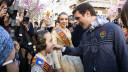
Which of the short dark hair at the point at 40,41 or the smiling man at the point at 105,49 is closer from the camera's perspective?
the smiling man at the point at 105,49

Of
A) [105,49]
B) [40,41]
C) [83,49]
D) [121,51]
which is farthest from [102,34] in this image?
[40,41]

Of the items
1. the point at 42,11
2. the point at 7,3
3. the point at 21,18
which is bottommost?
the point at 42,11

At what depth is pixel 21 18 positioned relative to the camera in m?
3.38

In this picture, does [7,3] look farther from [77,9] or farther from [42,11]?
[42,11]

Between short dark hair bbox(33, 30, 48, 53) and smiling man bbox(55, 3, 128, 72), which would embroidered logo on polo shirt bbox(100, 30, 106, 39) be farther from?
short dark hair bbox(33, 30, 48, 53)

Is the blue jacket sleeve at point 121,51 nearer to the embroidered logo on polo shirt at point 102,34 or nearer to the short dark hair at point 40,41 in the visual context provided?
the embroidered logo on polo shirt at point 102,34

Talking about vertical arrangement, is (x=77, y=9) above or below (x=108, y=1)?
above

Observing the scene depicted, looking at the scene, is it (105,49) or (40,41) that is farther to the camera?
(40,41)

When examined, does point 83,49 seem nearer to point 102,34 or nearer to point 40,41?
point 102,34

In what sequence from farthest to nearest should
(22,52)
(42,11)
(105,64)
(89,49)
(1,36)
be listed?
(42,11) < (22,52) < (89,49) < (105,64) < (1,36)

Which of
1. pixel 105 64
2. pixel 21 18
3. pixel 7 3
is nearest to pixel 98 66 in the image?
pixel 105 64

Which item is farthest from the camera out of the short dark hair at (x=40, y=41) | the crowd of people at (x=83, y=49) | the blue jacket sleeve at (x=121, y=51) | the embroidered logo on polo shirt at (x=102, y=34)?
the short dark hair at (x=40, y=41)

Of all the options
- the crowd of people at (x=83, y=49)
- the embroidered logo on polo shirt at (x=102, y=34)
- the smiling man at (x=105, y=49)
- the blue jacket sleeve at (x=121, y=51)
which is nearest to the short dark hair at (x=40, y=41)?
the crowd of people at (x=83, y=49)

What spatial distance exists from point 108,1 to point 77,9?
51.7 feet
